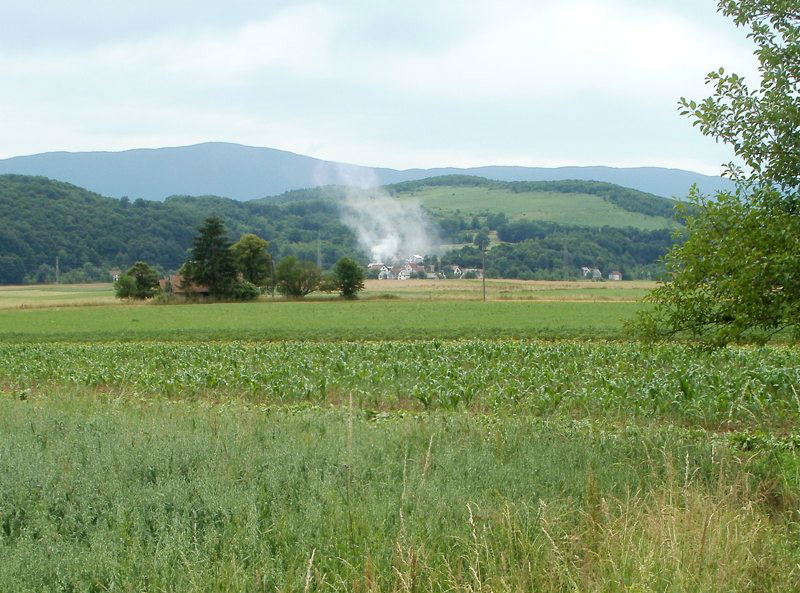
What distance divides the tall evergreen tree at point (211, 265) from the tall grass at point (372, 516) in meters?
74.8

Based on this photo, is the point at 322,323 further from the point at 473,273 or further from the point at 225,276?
the point at 473,273

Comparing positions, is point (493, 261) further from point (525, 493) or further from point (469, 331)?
point (525, 493)

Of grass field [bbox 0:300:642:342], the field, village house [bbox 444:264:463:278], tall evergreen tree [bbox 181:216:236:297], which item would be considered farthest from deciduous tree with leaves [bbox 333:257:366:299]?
the field

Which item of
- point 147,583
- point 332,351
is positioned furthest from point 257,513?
point 332,351

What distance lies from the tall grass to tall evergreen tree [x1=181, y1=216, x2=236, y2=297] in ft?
245

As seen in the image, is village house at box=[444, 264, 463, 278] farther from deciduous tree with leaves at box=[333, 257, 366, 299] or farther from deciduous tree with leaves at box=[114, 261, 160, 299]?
deciduous tree with leaves at box=[114, 261, 160, 299]

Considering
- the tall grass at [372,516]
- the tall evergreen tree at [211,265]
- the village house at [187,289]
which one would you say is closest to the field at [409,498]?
→ the tall grass at [372,516]

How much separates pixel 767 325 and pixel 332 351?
1915cm

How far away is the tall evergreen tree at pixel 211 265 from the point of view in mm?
82562

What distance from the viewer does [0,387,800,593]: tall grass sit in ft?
17.7

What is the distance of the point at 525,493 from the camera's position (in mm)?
7129

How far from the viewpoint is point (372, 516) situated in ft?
20.5

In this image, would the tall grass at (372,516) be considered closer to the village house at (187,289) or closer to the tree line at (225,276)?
the tree line at (225,276)

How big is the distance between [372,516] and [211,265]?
79.1 m
